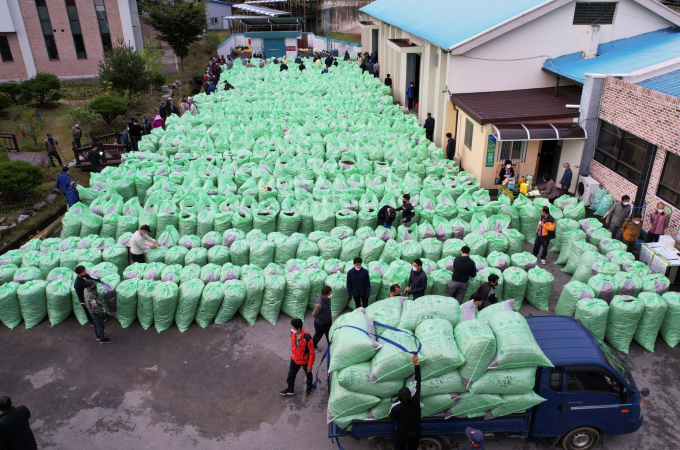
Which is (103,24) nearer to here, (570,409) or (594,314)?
(594,314)

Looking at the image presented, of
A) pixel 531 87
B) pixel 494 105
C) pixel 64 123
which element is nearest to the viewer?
pixel 494 105

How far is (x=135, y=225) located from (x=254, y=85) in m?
13.7

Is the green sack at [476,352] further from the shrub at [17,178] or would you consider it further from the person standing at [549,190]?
the shrub at [17,178]

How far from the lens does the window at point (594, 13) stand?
42.4 feet

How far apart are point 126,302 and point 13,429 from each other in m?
2.57

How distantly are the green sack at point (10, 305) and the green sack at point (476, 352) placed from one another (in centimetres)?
647

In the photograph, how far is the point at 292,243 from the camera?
820 centimetres

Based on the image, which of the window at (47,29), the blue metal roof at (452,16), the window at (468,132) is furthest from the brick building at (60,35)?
the window at (468,132)

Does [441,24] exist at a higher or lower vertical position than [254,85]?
higher

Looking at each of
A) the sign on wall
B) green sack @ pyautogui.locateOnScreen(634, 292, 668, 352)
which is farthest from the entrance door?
green sack @ pyautogui.locateOnScreen(634, 292, 668, 352)

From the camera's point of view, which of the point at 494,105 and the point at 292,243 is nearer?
the point at 292,243

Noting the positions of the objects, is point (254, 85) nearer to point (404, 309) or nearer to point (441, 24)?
point (441, 24)

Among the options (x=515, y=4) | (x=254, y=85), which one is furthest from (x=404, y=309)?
(x=254, y=85)

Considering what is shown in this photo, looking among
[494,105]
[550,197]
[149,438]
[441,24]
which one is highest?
[441,24]
